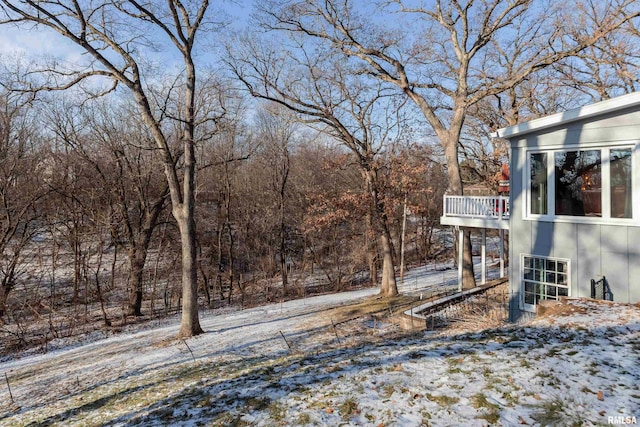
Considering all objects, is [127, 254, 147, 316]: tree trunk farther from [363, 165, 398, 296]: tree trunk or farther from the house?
the house

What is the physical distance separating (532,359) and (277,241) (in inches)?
696

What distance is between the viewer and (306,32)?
13.7 m

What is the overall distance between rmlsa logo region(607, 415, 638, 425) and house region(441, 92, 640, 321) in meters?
4.99

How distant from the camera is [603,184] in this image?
685 centimetres

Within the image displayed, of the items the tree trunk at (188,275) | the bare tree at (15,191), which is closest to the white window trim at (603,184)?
the tree trunk at (188,275)

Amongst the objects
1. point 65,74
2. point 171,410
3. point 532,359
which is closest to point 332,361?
point 171,410

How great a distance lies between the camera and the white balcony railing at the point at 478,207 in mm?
9250

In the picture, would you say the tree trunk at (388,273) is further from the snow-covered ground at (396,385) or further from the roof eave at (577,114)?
the snow-covered ground at (396,385)

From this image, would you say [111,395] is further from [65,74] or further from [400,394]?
[65,74]

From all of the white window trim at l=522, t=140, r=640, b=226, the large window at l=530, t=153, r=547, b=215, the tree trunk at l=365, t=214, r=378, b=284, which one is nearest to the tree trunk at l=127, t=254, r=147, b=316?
the tree trunk at l=365, t=214, r=378, b=284

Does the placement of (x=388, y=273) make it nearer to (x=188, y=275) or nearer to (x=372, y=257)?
(x=372, y=257)

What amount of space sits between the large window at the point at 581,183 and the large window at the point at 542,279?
100 cm

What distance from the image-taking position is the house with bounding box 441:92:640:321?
659 cm

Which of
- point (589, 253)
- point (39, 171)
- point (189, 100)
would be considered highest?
point (189, 100)
